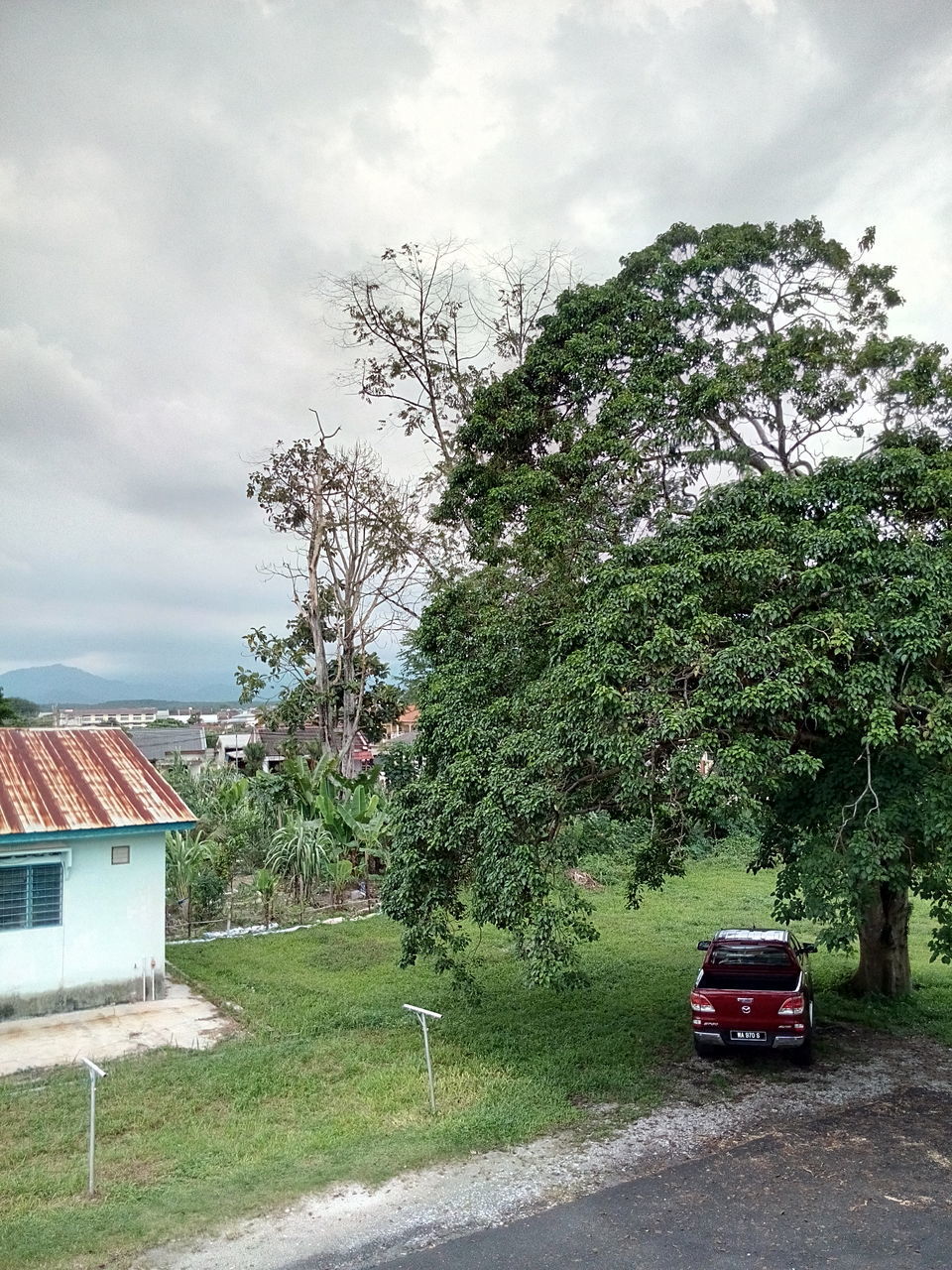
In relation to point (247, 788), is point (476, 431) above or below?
above

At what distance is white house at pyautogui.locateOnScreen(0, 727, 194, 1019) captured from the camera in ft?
41.2

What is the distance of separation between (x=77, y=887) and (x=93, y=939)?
78 cm

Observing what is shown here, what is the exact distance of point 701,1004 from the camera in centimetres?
1052

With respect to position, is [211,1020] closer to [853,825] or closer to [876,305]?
[853,825]

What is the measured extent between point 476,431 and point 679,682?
5.07 metres

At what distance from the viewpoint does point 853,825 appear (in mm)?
9477

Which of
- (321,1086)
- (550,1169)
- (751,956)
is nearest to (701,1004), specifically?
(751,956)

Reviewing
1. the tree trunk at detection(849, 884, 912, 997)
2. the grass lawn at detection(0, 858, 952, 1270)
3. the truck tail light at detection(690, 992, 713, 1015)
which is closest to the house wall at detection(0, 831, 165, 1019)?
the grass lawn at detection(0, 858, 952, 1270)

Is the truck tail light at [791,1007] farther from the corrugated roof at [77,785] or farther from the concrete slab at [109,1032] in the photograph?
the corrugated roof at [77,785]

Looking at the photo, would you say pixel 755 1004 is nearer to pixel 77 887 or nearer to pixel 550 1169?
pixel 550 1169

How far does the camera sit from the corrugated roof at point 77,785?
12922 millimetres

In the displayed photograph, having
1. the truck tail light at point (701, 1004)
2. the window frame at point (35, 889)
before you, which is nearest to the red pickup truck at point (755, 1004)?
the truck tail light at point (701, 1004)

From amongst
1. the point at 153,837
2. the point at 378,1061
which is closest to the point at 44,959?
the point at 153,837

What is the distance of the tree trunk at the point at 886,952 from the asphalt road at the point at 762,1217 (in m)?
4.90
